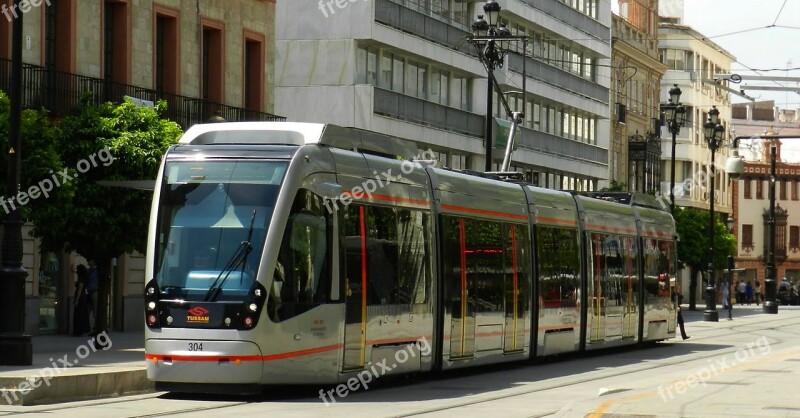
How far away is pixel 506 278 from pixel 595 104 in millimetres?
53614

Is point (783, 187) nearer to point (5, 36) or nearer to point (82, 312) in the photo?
point (82, 312)

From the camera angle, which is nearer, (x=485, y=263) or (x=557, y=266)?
(x=485, y=263)

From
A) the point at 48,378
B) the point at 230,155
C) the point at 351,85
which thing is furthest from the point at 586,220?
the point at 351,85

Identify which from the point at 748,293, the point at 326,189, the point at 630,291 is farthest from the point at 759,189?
the point at 326,189

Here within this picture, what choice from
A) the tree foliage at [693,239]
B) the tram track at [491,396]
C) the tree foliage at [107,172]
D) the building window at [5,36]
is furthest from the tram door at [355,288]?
the tree foliage at [693,239]

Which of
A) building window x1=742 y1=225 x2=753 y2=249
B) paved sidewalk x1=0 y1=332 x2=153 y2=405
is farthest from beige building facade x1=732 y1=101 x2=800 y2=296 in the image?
paved sidewalk x1=0 y1=332 x2=153 y2=405

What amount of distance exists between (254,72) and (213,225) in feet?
89.8

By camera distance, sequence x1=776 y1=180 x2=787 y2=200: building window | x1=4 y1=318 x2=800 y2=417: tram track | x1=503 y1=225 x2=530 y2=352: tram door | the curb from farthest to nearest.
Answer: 1. x1=776 y1=180 x2=787 y2=200: building window
2. x1=503 y1=225 x2=530 y2=352: tram door
3. the curb
4. x1=4 y1=318 x2=800 y2=417: tram track

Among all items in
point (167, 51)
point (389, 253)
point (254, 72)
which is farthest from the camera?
point (254, 72)

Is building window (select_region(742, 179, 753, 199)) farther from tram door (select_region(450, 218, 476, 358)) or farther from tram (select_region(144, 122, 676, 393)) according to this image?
tram door (select_region(450, 218, 476, 358))

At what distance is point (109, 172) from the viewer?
3078 cm

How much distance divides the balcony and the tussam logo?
1322 centimetres

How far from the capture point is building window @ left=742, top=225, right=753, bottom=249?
126125mm

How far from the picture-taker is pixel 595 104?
80375mm
